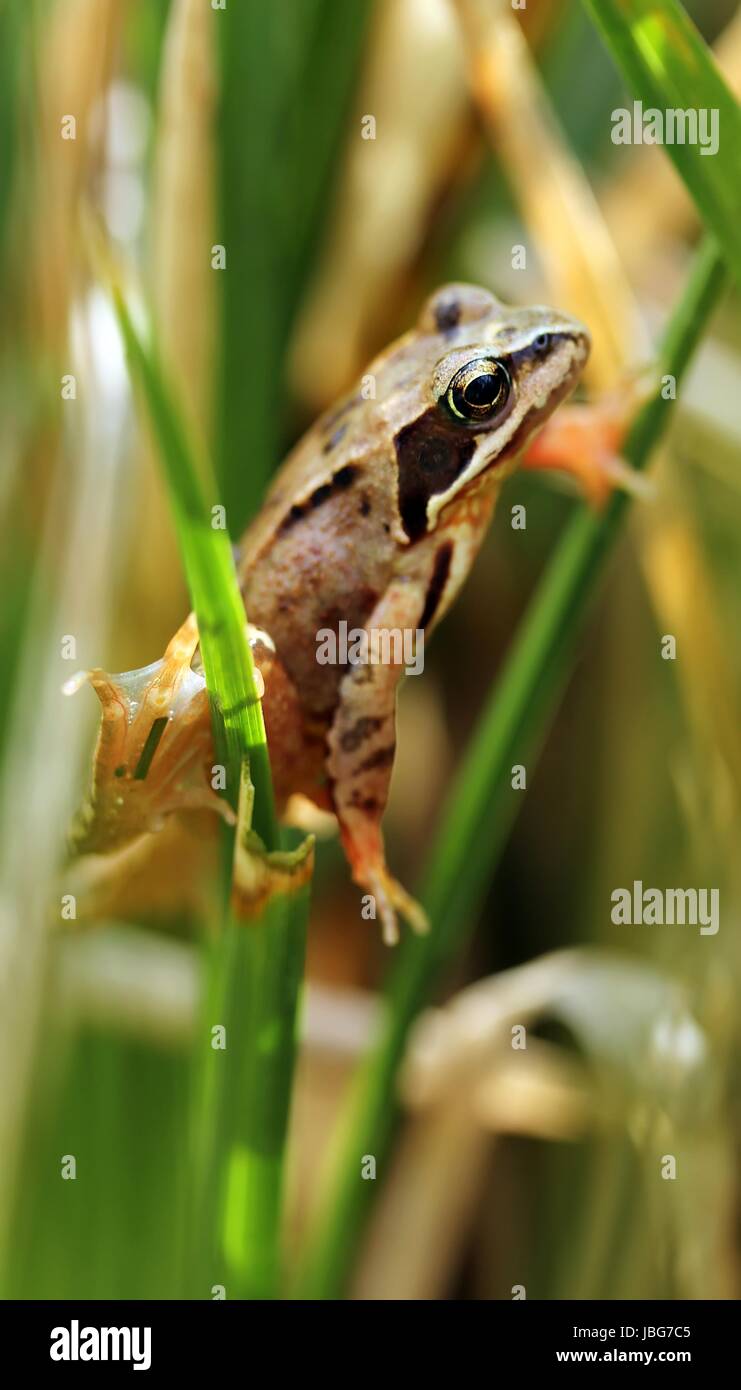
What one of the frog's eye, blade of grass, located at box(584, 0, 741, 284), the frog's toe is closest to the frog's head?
the frog's eye

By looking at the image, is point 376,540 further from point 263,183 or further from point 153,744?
point 263,183

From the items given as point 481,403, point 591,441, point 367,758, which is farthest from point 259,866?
point 591,441

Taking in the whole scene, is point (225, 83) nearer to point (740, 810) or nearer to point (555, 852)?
point (740, 810)

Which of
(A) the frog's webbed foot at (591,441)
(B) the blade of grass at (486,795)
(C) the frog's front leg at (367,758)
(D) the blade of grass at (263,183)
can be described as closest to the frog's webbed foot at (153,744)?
(C) the frog's front leg at (367,758)

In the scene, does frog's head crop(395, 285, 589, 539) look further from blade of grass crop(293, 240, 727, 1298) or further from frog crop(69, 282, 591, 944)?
blade of grass crop(293, 240, 727, 1298)

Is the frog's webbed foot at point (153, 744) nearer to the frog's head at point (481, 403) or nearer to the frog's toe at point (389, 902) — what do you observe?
the frog's toe at point (389, 902)
